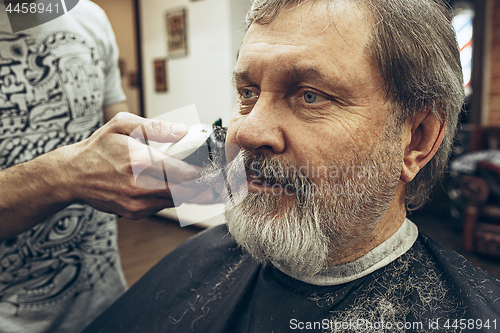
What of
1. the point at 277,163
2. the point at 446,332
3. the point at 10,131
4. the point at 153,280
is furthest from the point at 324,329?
the point at 10,131

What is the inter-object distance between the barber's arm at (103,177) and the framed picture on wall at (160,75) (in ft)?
9.33

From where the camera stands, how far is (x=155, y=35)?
337 cm

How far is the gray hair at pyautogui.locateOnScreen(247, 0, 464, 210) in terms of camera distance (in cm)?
100

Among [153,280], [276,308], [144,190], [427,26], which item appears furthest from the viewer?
[153,280]

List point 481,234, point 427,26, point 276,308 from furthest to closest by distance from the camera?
point 481,234
point 276,308
point 427,26

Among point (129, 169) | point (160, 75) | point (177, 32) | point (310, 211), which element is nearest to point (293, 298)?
point (310, 211)

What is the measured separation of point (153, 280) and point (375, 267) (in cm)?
90

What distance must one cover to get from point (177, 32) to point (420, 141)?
9.60 ft

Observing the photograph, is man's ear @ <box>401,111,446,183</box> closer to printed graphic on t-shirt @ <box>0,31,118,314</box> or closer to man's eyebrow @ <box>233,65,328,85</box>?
man's eyebrow @ <box>233,65,328,85</box>

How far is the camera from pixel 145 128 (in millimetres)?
934

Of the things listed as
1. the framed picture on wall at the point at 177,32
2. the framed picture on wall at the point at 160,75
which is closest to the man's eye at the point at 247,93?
the framed picture on wall at the point at 177,32

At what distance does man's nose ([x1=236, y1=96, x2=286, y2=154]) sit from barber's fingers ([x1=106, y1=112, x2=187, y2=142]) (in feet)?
0.56

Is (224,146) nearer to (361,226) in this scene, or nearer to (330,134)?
(330,134)

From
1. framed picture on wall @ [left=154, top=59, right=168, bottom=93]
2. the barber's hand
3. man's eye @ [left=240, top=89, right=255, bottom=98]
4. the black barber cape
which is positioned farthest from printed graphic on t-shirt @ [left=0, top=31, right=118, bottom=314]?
framed picture on wall @ [left=154, top=59, right=168, bottom=93]
